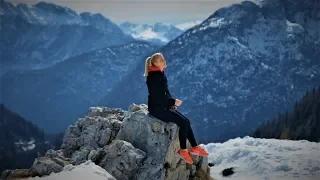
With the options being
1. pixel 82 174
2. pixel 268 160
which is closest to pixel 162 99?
pixel 82 174

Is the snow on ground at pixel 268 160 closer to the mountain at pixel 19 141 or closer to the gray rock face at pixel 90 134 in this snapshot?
the gray rock face at pixel 90 134

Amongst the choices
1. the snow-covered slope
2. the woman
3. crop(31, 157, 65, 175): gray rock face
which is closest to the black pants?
the woman

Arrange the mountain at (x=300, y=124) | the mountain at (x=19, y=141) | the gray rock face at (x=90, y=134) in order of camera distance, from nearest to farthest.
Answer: the gray rock face at (x=90, y=134)
the mountain at (x=300, y=124)
the mountain at (x=19, y=141)

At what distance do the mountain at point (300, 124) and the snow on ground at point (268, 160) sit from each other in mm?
55997

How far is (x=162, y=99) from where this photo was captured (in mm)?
11820

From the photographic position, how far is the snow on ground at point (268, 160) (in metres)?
24.9

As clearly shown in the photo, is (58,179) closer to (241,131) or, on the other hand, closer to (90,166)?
(90,166)

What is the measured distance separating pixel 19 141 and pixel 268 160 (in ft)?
480

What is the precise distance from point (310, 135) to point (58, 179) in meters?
83.5

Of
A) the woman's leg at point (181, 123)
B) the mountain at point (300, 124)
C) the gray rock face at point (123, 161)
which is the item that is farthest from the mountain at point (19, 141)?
the woman's leg at point (181, 123)

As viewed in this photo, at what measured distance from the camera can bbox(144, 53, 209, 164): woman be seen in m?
11.7

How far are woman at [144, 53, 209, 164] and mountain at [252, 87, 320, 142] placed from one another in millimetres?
75193

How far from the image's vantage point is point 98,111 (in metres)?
19.2

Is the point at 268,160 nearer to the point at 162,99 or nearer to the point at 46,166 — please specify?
the point at 162,99
